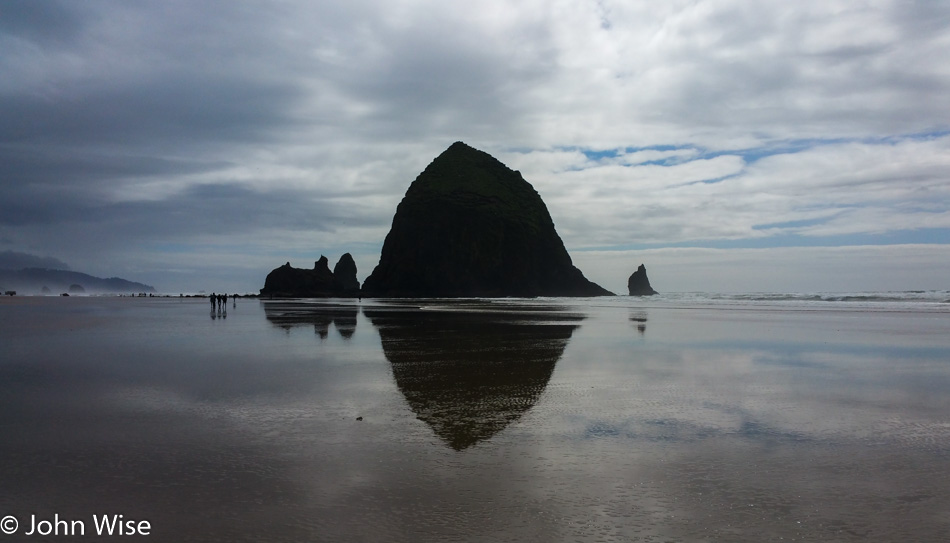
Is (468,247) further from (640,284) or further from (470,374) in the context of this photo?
(470,374)

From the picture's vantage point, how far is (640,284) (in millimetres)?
191250

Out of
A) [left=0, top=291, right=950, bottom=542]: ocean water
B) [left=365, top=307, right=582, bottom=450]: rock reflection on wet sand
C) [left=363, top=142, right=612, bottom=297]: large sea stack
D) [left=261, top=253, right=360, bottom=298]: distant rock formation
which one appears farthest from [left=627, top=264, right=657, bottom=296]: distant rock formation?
[left=0, top=291, right=950, bottom=542]: ocean water

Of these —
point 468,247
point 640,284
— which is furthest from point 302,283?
point 640,284

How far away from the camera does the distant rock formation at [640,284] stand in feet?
624

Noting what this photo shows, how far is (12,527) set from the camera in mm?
5336

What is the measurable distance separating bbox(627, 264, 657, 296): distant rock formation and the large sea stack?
26827mm

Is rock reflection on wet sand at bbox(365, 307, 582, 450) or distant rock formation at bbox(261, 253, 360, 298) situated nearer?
rock reflection on wet sand at bbox(365, 307, 582, 450)

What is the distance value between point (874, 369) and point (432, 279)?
129 metres

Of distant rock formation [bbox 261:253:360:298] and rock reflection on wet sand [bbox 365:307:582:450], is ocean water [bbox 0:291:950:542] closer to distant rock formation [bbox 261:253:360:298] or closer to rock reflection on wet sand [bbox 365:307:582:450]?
rock reflection on wet sand [bbox 365:307:582:450]

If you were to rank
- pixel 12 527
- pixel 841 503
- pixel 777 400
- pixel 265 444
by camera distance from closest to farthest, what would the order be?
pixel 12 527
pixel 841 503
pixel 265 444
pixel 777 400

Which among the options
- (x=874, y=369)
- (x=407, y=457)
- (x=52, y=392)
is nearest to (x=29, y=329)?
(x=52, y=392)

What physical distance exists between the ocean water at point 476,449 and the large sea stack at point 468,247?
417 feet

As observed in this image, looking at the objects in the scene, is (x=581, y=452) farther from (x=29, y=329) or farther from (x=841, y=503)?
(x=29, y=329)

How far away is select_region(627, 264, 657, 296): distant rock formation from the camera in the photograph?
624ft
